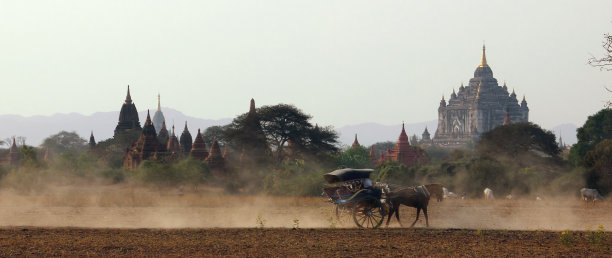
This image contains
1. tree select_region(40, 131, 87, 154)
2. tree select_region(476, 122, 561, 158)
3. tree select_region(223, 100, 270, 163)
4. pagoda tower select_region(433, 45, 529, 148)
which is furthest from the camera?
pagoda tower select_region(433, 45, 529, 148)

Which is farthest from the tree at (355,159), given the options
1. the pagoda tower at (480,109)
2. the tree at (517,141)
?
the pagoda tower at (480,109)

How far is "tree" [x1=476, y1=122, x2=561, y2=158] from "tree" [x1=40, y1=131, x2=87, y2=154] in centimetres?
10085

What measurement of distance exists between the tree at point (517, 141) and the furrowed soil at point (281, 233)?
3087 cm

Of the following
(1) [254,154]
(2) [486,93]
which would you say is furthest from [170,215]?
(2) [486,93]

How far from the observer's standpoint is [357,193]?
61.3 feet

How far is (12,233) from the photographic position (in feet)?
55.6

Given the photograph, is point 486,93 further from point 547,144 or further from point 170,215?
point 170,215

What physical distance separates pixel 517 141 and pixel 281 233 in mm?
44201

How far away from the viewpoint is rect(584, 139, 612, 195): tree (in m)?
39.9

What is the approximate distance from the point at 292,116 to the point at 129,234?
36511mm

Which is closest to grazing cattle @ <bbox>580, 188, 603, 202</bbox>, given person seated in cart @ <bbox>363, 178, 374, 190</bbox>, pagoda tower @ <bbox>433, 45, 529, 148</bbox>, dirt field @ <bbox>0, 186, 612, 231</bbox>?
dirt field @ <bbox>0, 186, 612, 231</bbox>

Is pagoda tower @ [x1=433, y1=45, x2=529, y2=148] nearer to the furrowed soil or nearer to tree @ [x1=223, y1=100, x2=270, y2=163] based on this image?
tree @ [x1=223, y1=100, x2=270, y2=163]

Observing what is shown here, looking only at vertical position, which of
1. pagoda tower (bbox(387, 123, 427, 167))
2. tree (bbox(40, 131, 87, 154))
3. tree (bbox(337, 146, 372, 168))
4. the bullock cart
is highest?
tree (bbox(40, 131, 87, 154))

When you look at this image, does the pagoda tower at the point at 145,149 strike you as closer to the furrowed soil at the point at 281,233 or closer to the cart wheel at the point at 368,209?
the furrowed soil at the point at 281,233
